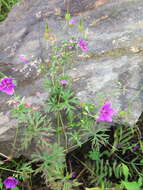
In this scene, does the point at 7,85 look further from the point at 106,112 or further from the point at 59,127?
the point at 106,112

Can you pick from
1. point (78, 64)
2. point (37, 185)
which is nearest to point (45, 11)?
point (78, 64)

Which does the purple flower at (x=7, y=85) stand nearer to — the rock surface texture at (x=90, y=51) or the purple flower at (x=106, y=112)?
the rock surface texture at (x=90, y=51)

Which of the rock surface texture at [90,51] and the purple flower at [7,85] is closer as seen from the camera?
the purple flower at [7,85]

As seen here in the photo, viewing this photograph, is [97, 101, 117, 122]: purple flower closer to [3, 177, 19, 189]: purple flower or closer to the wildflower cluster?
the wildflower cluster

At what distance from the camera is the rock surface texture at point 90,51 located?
2.04 metres

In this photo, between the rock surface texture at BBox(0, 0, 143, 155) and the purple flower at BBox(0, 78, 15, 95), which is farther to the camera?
the rock surface texture at BBox(0, 0, 143, 155)

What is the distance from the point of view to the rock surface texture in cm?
204

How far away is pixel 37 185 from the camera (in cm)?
224

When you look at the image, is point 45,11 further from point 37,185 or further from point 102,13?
point 37,185

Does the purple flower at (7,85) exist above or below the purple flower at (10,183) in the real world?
above

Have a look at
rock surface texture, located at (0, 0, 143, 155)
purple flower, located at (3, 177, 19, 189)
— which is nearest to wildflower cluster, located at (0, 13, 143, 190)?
purple flower, located at (3, 177, 19, 189)

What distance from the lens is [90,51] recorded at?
2414 millimetres

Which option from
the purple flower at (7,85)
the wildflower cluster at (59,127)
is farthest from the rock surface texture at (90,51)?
the purple flower at (7,85)

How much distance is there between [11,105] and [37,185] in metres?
0.66
